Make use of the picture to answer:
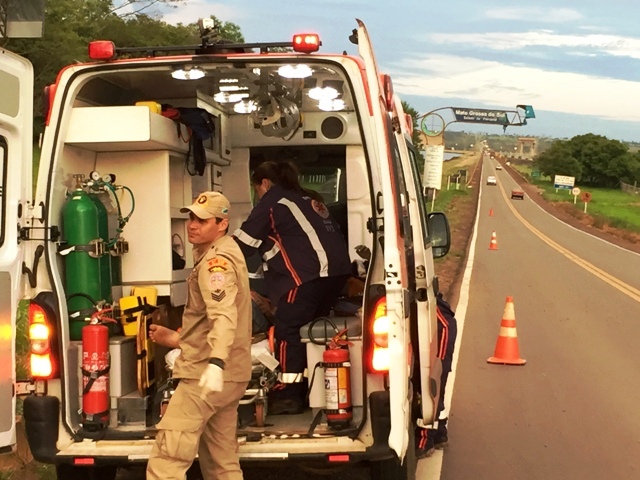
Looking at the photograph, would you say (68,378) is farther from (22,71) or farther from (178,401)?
(22,71)

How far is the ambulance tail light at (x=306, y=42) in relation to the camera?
4.96 m

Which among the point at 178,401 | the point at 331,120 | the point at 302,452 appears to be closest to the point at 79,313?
the point at 178,401

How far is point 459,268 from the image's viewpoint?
76.2ft

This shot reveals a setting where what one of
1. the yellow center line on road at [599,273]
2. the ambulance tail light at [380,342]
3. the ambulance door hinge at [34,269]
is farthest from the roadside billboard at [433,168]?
the ambulance door hinge at [34,269]

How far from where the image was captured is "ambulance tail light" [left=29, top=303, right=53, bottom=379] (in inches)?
194

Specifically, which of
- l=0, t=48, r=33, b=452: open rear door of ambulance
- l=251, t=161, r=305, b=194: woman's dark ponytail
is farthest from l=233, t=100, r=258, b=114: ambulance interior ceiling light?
l=0, t=48, r=33, b=452: open rear door of ambulance

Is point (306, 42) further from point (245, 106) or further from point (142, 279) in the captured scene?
point (245, 106)

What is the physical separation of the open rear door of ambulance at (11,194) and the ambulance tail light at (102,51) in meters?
0.36

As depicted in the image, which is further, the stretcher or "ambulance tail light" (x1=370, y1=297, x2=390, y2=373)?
the stretcher

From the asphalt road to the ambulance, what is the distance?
146cm

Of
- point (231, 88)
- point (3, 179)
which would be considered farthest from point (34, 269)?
point (231, 88)

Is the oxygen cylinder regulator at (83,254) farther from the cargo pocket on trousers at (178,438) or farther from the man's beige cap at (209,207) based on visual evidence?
the cargo pocket on trousers at (178,438)

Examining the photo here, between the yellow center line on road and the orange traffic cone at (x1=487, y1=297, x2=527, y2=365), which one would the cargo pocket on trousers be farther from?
the yellow center line on road

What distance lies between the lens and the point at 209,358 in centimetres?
442
